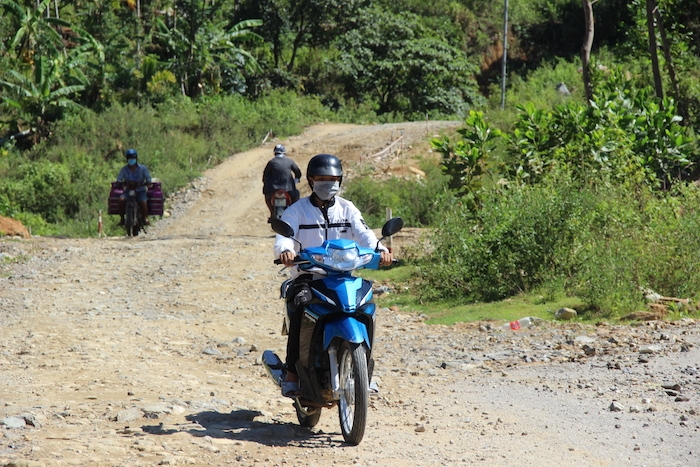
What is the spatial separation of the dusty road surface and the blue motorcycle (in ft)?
0.93

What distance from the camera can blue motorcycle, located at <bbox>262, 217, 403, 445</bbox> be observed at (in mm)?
5625

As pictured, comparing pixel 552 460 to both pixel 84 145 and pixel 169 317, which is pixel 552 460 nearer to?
pixel 169 317

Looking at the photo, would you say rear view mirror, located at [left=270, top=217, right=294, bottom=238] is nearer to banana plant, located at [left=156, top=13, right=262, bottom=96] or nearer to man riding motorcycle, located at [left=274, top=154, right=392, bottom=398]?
man riding motorcycle, located at [left=274, top=154, right=392, bottom=398]

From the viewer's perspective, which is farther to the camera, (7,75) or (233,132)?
(233,132)

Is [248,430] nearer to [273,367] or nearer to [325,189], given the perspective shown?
[273,367]

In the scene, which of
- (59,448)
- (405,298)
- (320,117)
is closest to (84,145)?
(320,117)

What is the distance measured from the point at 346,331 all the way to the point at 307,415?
0.96 meters

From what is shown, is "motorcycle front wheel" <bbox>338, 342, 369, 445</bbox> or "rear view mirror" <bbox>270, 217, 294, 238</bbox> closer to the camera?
"motorcycle front wheel" <bbox>338, 342, 369, 445</bbox>

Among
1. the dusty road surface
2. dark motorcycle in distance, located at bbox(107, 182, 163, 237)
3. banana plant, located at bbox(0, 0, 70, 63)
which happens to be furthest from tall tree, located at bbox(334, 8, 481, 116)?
the dusty road surface

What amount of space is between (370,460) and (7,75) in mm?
32862

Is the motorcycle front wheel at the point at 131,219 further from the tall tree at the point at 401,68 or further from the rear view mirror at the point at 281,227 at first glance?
the tall tree at the point at 401,68

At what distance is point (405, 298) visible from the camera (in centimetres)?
1326

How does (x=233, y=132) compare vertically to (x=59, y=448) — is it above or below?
above

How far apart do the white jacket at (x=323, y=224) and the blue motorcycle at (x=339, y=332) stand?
305mm
